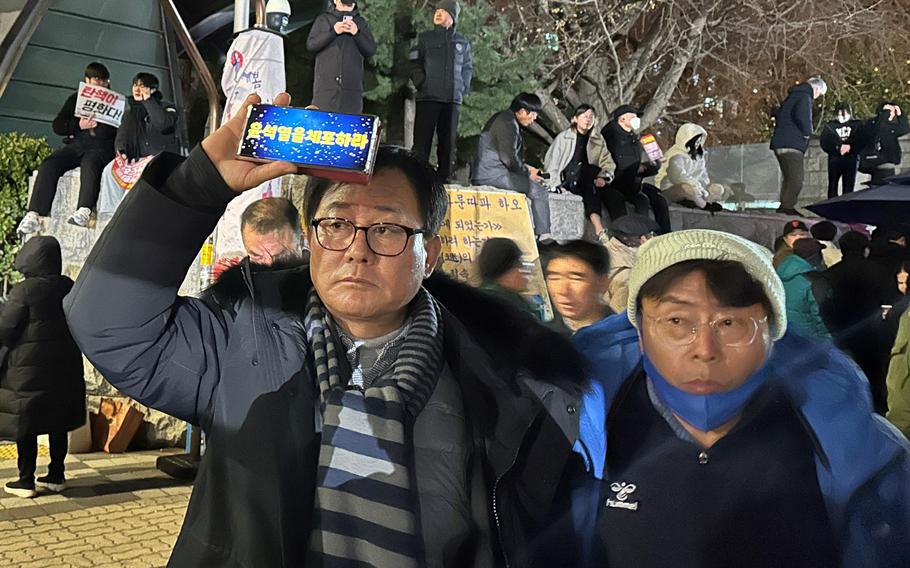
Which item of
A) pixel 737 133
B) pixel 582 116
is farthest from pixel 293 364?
pixel 737 133

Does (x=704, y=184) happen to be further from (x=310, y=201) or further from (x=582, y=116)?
(x=310, y=201)

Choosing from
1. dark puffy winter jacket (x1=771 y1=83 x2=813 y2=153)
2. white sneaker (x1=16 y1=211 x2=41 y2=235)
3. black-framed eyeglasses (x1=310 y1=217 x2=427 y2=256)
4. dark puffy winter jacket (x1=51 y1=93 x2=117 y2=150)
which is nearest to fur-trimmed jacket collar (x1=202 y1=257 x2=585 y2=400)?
black-framed eyeglasses (x1=310 y1=217 x2=427 y2=256)

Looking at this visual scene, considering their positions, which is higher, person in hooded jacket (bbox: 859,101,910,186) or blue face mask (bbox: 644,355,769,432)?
person in hooded jacket (bbox: 859,101,910,186)

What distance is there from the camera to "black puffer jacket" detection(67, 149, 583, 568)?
1.42 meters

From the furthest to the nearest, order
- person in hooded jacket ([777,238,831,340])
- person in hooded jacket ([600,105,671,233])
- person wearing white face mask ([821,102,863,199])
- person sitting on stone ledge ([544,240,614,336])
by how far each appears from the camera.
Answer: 1. person wearing white face mask ([821,102,863,199])
2. person in hooded jacket ([600,105,671,233])
3. person sitting on stone ledge ([544,240,614,336])
4. person in hooded jacket ([777,238,831,340])

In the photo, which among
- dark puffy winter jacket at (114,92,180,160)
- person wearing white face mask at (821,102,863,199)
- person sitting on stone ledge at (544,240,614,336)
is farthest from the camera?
person wearing white face mask at (821,102,863,199)

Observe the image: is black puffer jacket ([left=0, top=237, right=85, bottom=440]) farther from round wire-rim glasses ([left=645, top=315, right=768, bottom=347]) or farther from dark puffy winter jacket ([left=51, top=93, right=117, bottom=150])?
round wire-rim glasses ([left=645, top=315, right=768, bottom=347])

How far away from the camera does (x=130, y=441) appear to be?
696 cm

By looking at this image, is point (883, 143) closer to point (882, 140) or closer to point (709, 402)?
point (882, 140)

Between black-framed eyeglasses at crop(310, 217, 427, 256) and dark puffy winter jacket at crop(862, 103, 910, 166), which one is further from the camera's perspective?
dark puffy winter jacket at crop(862, 103, 910, 166)

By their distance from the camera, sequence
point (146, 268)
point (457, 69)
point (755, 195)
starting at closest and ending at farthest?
point (146, 268) → point (457, 69) → point (755, 195)

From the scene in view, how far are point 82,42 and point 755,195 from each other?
1079cm

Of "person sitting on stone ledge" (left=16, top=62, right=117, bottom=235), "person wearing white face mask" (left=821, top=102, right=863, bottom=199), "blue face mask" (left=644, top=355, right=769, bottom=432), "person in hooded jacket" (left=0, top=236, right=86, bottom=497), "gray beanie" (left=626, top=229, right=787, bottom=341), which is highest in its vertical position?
"person wearing white face mask" (left=821, top=102, right=863, bottom=199)

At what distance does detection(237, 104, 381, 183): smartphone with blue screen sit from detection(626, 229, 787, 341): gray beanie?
0.52 m
